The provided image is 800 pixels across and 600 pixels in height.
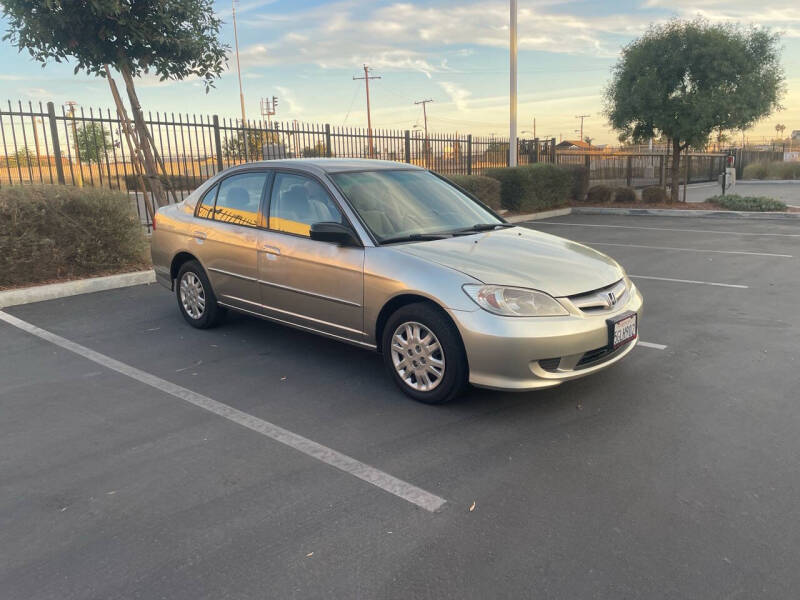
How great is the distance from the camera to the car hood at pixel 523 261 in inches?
158

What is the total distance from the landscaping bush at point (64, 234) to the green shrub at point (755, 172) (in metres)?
35.8

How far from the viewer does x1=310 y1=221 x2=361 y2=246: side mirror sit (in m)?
4.43

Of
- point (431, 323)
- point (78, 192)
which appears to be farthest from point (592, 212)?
point (431, 323)

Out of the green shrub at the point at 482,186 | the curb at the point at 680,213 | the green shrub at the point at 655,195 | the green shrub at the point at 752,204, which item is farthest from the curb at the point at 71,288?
the green shrub at the point at 655,195

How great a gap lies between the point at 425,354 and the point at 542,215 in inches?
547

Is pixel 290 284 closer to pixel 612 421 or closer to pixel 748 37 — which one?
pixel 612 421

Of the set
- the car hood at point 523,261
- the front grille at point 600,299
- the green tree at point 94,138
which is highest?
the green tree at point 94,138

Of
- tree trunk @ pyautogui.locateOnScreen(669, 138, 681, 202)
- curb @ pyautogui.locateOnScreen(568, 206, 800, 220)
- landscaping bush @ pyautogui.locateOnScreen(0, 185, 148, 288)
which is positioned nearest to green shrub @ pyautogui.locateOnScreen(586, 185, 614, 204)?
curb @ pyautogui.locateOnScreen(568, 206, 800, 220)

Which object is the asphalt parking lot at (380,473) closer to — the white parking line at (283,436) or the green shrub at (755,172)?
the white parking line at (283,436)

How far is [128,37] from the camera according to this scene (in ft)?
30.6

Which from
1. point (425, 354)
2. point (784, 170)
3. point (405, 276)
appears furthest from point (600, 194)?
point (784, 170)

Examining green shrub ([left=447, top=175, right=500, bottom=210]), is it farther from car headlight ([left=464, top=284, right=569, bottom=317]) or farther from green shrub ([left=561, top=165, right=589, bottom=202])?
car headlight ([left=464, top=284, right=569, bottom=317])

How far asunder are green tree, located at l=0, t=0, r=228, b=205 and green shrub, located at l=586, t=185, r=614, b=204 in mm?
12913

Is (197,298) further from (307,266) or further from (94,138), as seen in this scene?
(94,138)
